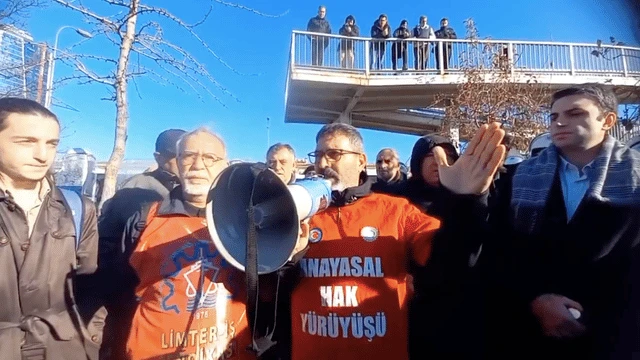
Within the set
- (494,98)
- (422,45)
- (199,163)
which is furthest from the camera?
(422,45)

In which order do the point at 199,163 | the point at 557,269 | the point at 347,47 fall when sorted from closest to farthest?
the point at 557,269 < the point at 199,163 < the point at 347,47

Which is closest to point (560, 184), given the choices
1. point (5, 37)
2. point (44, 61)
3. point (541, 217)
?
point (541, 217)

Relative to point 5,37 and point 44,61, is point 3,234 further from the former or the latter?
point 44,61

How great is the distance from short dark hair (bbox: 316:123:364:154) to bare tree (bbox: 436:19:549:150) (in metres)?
5.10

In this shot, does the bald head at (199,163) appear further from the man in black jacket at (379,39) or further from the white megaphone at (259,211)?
the man in black jacket at (379,39)

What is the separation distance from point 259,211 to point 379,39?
32.3 ft

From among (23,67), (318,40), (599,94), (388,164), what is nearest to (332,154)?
(599,94)

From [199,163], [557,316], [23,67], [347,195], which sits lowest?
[557,316]

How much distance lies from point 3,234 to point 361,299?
4.50 ft

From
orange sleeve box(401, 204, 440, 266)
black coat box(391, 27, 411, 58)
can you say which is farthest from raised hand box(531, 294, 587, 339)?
black coat box(391, 27, 411, 58)

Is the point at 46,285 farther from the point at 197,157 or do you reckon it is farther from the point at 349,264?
the point at 349,264

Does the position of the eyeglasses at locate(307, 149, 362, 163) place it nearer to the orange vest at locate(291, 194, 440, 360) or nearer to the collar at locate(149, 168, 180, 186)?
the orange vest at locate(291, 194, 440, 360)

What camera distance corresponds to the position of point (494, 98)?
26.8 feet

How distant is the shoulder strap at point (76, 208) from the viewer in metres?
1.99
